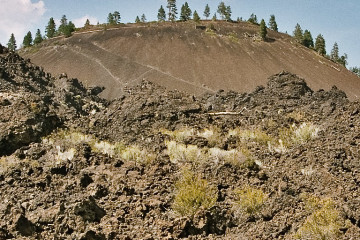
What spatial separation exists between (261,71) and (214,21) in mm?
31085

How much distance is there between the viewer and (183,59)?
55500mm

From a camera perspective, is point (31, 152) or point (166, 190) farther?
point (31, 152)

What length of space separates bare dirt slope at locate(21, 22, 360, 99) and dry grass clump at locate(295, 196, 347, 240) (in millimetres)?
37131

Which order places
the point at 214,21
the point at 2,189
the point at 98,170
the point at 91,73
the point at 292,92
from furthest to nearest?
the point at 214,21, the point at 91,73, the point at 292,92, the point at 98,170, the point at 2,189

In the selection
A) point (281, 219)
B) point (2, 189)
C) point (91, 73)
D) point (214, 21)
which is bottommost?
point (281, 219)

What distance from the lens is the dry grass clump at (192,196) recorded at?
6.96m

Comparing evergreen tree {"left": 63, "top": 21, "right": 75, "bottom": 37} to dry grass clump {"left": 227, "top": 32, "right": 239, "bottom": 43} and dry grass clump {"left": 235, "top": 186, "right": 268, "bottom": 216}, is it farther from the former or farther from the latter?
dry grass clump {"left": 235, "top": 186, "right": 268, "bottom": 216}

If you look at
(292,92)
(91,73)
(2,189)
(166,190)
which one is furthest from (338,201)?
(91,73)

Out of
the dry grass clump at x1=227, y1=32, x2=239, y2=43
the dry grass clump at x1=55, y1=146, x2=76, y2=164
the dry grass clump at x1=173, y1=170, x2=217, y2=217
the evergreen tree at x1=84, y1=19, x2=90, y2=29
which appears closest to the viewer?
the dry grass clump at x1=173, y1=170, x2=217, y2=217

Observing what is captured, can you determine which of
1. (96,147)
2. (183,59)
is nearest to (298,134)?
(96,147)

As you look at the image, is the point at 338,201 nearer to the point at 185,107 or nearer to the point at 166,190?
the point at 166,190

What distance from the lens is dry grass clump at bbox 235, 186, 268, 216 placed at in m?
7.04

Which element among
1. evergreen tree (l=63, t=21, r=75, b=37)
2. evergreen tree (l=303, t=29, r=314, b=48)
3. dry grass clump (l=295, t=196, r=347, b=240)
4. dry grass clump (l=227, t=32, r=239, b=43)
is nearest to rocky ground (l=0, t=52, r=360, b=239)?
dry grass clump (l=295, t=196, r=347, b=240)

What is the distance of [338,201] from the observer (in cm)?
673
